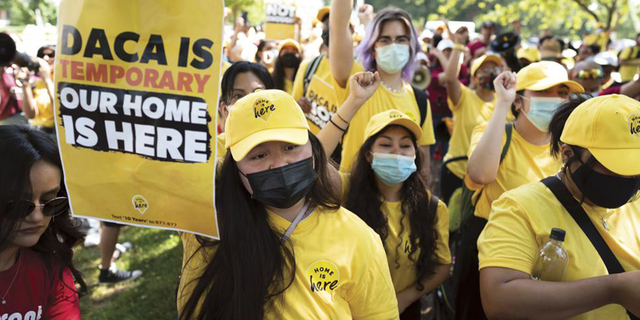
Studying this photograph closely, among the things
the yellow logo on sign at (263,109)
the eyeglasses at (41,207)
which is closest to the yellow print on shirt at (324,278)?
the yellow logo on sign at (263,109)

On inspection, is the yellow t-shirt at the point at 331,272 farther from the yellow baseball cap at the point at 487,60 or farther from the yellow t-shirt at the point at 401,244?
the yellow baseball cap at the point at 487,60

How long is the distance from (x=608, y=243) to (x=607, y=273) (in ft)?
0.51

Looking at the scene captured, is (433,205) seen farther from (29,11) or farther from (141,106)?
(29,11)

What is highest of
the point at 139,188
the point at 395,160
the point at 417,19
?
the point at 139,188

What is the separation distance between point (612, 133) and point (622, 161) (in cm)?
12

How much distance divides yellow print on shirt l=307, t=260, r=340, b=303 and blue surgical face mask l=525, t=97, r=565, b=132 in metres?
1.83

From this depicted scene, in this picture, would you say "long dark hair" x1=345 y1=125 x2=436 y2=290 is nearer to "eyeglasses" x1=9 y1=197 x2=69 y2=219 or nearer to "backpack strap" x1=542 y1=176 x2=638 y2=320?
"backpack strap" x1=542 y1=176 x2=638 y2=320

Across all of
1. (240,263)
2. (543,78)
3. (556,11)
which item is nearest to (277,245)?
(240,263)

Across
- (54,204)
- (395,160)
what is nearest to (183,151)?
(54,204)

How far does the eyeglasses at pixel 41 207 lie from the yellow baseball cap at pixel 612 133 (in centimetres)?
220

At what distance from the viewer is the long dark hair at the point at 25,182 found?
Answer: 6.49ft

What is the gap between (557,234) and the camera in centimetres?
198

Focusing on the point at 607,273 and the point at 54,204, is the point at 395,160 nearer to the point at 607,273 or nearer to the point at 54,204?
the point at 607,273

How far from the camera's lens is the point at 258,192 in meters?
2.06
